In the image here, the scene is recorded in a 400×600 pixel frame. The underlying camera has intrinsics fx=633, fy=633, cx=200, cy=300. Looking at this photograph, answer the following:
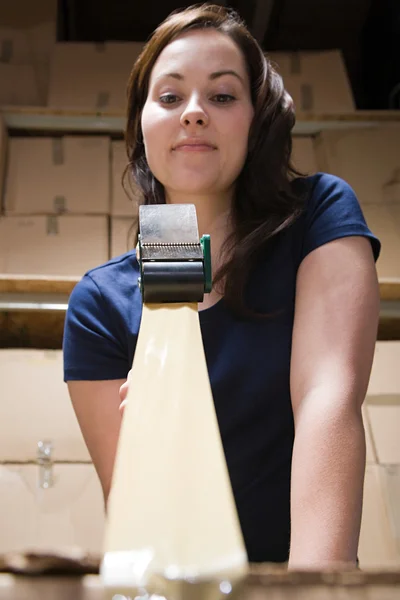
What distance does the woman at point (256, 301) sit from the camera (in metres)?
0.58

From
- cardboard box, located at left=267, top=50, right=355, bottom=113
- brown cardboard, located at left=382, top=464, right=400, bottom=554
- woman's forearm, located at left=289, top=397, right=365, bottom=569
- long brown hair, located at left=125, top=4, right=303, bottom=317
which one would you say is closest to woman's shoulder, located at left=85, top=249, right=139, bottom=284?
long brown hair, located at left=125, top=4, right=303, bottom=317

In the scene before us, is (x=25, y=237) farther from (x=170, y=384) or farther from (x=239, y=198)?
(x=170, y=384)

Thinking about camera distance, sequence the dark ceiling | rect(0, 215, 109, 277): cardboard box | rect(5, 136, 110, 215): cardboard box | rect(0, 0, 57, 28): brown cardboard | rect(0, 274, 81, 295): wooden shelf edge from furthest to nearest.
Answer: the dark ceiling < rect(0, 0, 57, 28): brown cardboard < rect(5, 136, 110, 215): cardboard box < rect(0, 215, 109, 277): cardboard box < rect(0, 274, 81, 295): wooden shelf edge

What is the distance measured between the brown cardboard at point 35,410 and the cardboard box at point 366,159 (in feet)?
3.10

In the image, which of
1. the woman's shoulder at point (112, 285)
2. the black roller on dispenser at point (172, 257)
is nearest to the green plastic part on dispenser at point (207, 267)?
the black roller on dispenser at point (172, 257)

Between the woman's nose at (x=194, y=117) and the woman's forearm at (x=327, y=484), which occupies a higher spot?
the woman's nose at (x=194, y=117)

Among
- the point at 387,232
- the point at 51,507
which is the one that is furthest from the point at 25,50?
the point at 51,507

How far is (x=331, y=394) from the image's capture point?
0.58 meters

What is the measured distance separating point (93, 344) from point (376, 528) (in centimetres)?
65

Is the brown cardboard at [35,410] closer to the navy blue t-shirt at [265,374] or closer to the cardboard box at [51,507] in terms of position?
the cardboard box at [51,507]

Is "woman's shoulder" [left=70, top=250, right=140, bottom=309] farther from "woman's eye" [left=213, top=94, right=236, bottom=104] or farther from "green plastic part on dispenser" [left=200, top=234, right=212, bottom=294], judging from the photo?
"green plastic part on dispenser" [left=200, top=234, right=212, bottom=294]

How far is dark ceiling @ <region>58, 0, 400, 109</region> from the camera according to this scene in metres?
2.33

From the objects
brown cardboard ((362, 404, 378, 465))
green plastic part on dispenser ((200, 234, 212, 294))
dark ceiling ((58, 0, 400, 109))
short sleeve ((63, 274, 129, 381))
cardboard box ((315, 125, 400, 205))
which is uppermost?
dark ceiling ((58, 0, 400, 109))

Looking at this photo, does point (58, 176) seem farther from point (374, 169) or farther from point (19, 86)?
point (374, 169)
